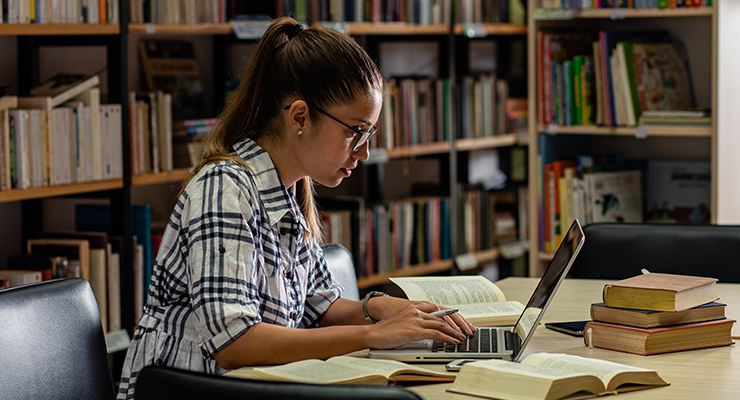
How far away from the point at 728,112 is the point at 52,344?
2.24 metres

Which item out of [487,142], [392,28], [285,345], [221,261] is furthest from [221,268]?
[487,142]

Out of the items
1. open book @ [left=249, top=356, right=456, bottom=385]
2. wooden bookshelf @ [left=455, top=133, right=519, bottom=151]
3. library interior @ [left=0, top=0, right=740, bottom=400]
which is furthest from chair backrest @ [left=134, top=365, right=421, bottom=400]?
wooden bookshelf @ [left=455, top=133, right=519, bottom=151]

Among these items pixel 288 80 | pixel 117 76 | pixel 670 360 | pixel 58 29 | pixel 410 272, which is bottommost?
pixel 410 272

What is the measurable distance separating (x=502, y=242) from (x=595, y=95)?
1234 mm

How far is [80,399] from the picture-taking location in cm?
141

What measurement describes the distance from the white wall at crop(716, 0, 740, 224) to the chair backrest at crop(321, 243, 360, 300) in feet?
4.68

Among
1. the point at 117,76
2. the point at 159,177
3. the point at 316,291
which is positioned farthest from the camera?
the point at 159,177

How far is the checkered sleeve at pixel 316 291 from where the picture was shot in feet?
5.46

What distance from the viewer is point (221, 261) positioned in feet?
4.16

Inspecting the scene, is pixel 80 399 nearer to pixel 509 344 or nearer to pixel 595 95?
pixel 509 344

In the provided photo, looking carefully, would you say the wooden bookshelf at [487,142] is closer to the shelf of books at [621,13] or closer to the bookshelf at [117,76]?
the bookshelf at [117,76]

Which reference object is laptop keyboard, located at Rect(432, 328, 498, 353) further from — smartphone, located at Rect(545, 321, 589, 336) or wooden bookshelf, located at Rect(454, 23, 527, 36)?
wooden bookshelf, located at Rect(454, 23, 527, 36)

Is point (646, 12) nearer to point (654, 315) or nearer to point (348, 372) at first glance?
point (654, 315)

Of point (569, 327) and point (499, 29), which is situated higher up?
point (499, 29)
